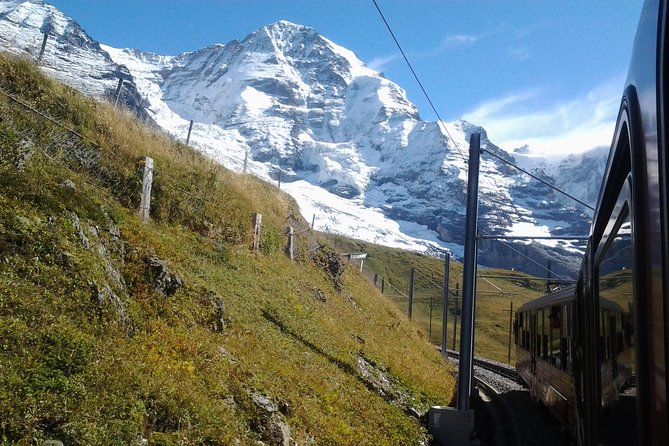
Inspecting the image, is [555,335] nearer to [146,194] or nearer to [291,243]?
Result: [291,243]

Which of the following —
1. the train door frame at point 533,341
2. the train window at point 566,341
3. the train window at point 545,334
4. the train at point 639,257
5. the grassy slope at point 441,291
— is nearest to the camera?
the train at point 639,257

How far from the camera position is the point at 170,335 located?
25.1ft

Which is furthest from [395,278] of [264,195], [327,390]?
[327,390]

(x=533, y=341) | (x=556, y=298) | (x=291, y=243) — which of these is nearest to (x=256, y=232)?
(x=291, y=243)

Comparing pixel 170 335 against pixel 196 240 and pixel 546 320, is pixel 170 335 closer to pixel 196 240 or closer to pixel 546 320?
pixel 196 240

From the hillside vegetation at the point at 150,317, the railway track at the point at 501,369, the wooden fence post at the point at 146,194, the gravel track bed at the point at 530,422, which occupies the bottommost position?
the gravel track bed at the point at 530,422

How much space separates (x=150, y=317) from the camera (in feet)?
26.1

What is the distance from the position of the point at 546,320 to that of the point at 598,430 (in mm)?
10914

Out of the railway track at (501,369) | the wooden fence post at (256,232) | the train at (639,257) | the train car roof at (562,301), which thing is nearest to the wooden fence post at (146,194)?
the wooden fence post at (256,232)

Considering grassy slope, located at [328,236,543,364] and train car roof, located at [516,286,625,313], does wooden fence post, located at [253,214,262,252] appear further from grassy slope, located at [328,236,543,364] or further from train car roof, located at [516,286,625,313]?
grassy slope, located at [328,236,543,364]

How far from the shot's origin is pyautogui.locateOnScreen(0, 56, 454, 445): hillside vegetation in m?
5.31

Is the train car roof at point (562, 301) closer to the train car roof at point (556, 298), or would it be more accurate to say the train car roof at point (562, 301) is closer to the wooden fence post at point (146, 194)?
the train car roof at point (556, 298)

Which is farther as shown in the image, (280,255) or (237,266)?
(280,255)

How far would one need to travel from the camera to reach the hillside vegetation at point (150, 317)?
209 inches
